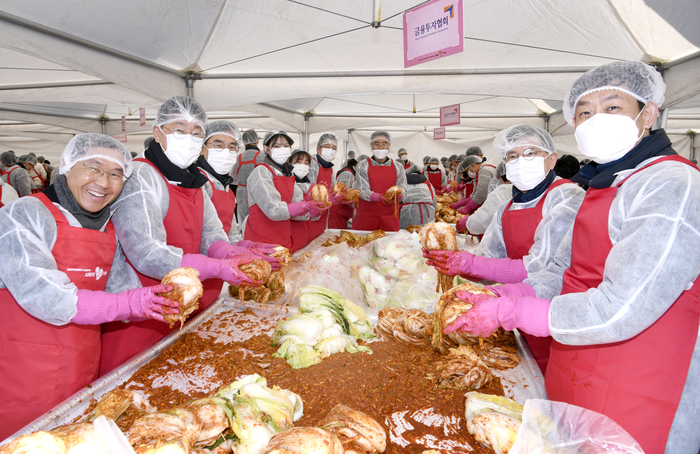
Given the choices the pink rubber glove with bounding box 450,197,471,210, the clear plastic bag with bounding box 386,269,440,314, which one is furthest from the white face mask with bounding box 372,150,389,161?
the clear plastic bag with bounding box 386,269,440,314

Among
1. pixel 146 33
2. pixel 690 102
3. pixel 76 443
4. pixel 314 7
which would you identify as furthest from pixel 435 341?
pixel 690 102

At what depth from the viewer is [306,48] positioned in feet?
19.3

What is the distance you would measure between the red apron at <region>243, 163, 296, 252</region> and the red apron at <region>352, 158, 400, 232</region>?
73.8 inches

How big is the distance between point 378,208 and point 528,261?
13.1 feet

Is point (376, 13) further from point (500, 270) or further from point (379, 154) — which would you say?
point (500, 270)

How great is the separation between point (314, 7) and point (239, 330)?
446cm

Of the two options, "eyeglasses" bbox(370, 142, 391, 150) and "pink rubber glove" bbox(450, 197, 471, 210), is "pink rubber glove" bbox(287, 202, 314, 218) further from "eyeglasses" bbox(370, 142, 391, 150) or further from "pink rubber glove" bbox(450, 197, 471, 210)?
"pink rubber glove" bbox(450, 197, 471, 210)

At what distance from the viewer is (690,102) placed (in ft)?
28.6

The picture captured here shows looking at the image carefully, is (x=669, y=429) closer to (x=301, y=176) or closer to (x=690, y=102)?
(x=301, y=176)

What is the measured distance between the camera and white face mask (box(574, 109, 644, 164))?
69.8 inches

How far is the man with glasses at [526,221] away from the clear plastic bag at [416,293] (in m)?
0.29

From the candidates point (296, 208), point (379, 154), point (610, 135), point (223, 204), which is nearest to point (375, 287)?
point (296, 208)

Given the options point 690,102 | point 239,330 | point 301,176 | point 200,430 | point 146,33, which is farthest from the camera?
point 690,102

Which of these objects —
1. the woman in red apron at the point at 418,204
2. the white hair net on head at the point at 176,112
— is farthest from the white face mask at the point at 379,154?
the white hair net on head at the point at 176,112
